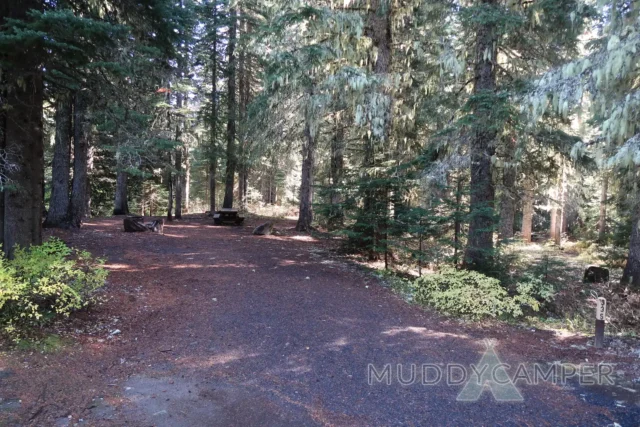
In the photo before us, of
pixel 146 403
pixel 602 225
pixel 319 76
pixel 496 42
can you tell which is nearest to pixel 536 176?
pixel 496 42

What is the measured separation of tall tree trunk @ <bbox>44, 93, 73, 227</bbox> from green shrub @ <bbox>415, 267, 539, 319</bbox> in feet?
37.0

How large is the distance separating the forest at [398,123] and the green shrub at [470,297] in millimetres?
36

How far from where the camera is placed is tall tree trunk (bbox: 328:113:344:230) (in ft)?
34.7

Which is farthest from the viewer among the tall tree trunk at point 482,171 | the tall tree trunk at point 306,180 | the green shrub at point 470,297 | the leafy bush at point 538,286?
the tall tree trunk at point 306,180

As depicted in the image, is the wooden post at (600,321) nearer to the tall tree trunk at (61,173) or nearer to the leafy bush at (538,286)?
the leafy bush at (538,286)

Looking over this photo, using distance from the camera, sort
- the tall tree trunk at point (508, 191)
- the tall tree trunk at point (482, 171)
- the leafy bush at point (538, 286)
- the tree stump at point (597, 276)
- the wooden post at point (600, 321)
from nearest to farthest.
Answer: the wooden post at point (600, 321) < the leafy bush at point (538, 286) < the tall tree trunk at point (482, 171) < the tall tree trunk at point (508, 191) < the tree stump at point (597, 276)

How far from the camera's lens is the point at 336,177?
12883 millimetres

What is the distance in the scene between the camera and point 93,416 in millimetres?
3389

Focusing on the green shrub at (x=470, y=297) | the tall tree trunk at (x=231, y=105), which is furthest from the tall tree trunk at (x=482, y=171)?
the tall tree trunk at (x=231, y=105)

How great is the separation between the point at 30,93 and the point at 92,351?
439cm

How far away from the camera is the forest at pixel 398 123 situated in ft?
17.1

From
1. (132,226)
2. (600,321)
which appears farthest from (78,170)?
(600,321)

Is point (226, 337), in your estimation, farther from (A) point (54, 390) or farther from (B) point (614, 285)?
(B) point (614, 285)

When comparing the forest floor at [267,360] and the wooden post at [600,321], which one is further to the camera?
the wooden post at [600,321]
